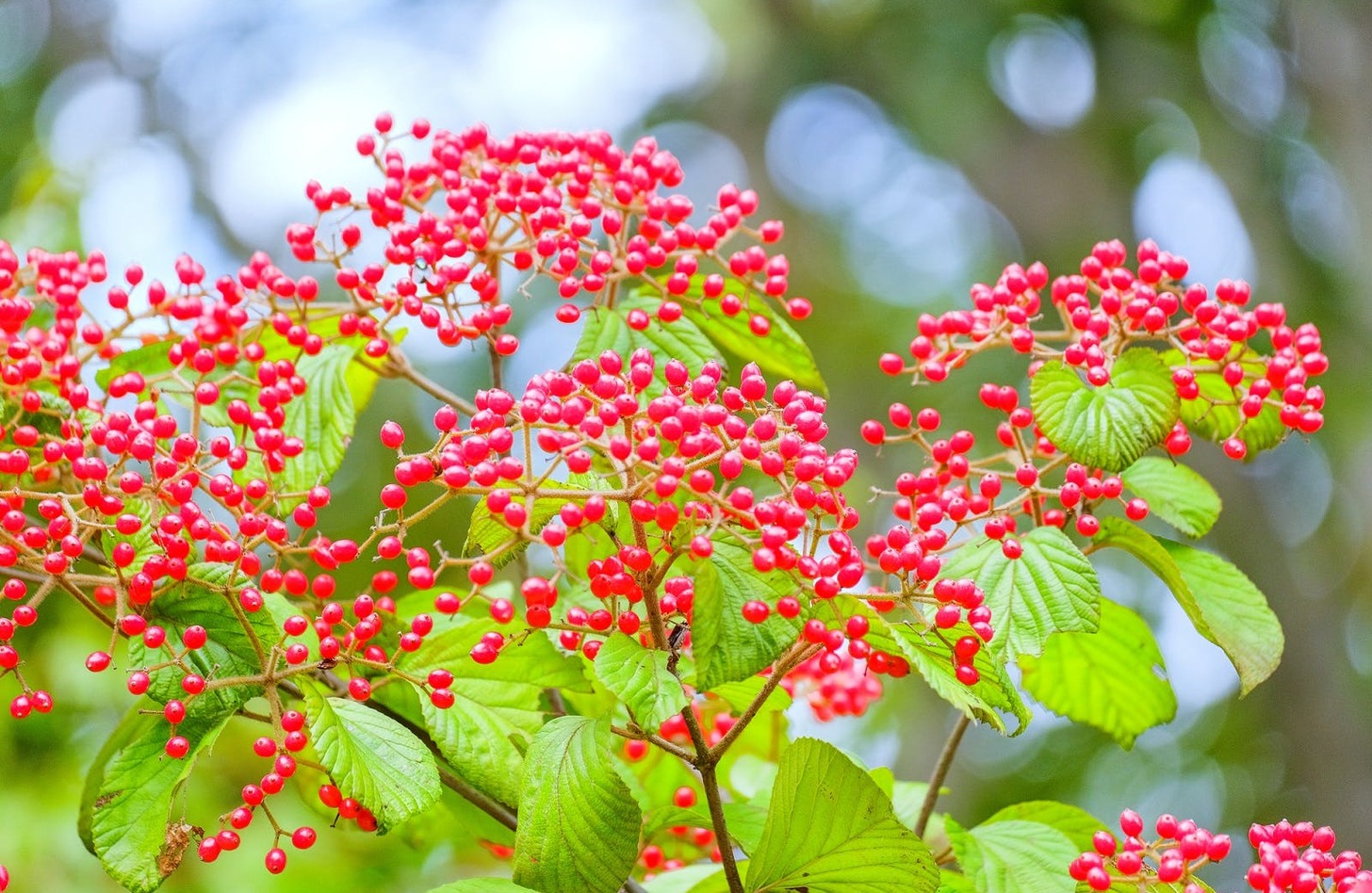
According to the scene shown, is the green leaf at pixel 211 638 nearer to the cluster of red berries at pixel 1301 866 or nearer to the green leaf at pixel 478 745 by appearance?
the green leaf at pixel 478 745

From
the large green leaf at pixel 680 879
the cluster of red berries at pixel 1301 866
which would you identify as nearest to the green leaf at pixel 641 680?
the large green leaf at pixel 680 879

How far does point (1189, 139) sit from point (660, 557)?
335 inches

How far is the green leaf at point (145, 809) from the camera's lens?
4.33 feet

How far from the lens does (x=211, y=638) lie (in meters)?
1.41

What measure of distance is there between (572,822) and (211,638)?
488mm

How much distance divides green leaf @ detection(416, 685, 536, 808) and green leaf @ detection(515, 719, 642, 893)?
0.19 meters

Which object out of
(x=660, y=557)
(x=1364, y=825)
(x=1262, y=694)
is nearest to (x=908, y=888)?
(x=660, y=557)

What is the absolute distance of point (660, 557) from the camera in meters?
1.35

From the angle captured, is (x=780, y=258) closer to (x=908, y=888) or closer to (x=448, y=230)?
(x=448, y=230)

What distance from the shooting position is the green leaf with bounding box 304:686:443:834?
4.14ft

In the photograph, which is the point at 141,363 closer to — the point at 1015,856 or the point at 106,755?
the point at 106,755

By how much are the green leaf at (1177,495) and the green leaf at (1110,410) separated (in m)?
0.18

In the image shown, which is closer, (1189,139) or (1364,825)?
(1364,825)

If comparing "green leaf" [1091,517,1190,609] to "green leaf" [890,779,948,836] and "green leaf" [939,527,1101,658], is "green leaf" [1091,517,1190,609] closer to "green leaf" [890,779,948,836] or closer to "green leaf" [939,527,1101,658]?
"green leaf" [939,527,1101,658]
